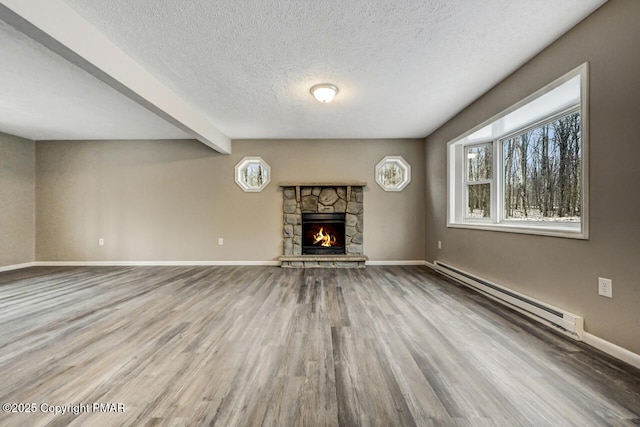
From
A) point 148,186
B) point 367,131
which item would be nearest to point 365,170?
point 367,131

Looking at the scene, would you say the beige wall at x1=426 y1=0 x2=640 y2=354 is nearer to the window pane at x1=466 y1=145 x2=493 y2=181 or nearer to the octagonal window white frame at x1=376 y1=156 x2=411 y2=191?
the window pane at x1=466 y1=145 x2=493 y2=181

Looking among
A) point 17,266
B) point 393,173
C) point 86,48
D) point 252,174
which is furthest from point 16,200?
point 393,173

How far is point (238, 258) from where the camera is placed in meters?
4.52

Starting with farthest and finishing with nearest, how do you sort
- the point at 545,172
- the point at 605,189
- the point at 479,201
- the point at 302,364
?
the point at 479,201 < the point at 545,172 < the point at 605,189 < the point at 302,364

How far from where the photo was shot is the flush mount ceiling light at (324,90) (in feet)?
8.52

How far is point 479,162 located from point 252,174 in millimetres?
3795

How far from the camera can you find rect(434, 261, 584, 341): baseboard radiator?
5.90 feet

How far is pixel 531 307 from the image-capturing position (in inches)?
85.2

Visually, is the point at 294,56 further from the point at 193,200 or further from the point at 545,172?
the point at 193,200

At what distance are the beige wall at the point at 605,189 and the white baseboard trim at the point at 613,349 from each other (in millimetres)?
35

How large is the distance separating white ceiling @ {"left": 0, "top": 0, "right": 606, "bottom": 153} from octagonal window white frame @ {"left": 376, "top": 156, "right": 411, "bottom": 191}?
106 cm

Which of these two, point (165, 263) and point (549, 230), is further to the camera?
point (165, 263)

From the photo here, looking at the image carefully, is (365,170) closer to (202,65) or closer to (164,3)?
(202,65)

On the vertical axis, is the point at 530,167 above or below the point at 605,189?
above
